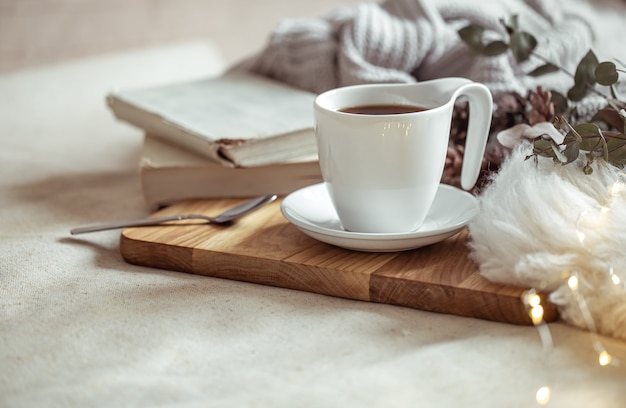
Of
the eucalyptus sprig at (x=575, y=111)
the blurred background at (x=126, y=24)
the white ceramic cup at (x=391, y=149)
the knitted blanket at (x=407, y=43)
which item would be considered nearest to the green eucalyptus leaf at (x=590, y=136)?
the eucalyptus sprig at (x=575, y=111)

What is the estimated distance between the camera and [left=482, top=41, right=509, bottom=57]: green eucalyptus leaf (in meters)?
0.93

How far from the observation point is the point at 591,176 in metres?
0.69

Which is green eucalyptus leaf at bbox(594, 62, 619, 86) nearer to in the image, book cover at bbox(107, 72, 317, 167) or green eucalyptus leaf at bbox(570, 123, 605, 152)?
green eucalyptus leaf at bbox(570, 123, 605, 152)

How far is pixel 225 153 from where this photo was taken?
905 millimetres

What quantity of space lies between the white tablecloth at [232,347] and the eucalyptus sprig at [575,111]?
173 millimetres

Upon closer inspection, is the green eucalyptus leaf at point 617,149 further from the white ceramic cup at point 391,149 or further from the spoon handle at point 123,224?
the spoon handle at point 123,224

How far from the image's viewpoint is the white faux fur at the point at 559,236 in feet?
1.98

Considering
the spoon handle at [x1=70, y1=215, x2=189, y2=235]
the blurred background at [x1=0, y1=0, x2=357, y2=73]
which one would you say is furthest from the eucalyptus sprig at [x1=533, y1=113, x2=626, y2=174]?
the blurred background at [x1=0, y1=0, x2=357, y2=73]

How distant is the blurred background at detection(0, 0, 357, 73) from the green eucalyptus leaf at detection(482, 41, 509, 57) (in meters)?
1.28

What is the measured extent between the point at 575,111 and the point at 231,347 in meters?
0.53

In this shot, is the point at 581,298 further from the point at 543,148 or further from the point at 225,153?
the point at 225,153

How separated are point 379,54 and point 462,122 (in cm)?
21

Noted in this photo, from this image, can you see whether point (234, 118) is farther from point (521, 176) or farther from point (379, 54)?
point (521, 176)

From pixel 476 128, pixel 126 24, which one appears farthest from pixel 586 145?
pixel 126 24
